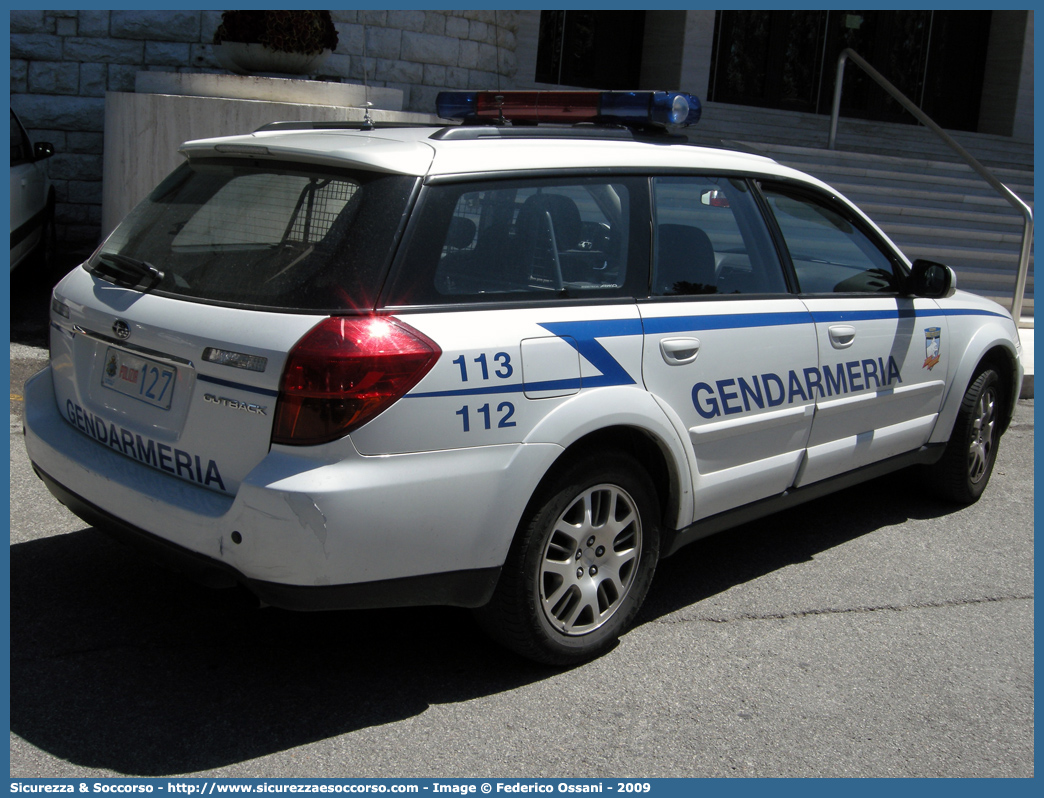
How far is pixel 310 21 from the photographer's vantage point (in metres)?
8.65

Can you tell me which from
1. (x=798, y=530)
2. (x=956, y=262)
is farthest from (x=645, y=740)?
(x=956, y=262)

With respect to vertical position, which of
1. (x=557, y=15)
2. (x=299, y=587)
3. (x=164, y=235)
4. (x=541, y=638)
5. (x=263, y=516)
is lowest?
(x=541, y=638)

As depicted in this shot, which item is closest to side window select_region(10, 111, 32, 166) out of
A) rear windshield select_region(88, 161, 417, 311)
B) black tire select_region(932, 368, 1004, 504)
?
rear windshield select_region(88, 161, 417, 311)

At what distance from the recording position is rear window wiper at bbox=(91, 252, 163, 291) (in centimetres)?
316

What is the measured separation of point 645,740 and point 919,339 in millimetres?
2545


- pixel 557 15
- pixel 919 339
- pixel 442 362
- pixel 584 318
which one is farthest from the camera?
pixel 557 15

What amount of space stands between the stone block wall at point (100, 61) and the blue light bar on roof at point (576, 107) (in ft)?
21.5

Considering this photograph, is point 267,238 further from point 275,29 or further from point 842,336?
point 275,29

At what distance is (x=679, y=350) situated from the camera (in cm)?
343

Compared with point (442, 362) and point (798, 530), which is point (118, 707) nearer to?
point (442, 362)

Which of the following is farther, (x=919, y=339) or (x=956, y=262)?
(x=956, y=262)

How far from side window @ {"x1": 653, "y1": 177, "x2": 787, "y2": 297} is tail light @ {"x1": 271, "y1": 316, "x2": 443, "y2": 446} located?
3.79ft

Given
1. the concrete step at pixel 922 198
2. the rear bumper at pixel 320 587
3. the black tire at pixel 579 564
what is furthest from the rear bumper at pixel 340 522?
the concrete step at pixel 922 198
